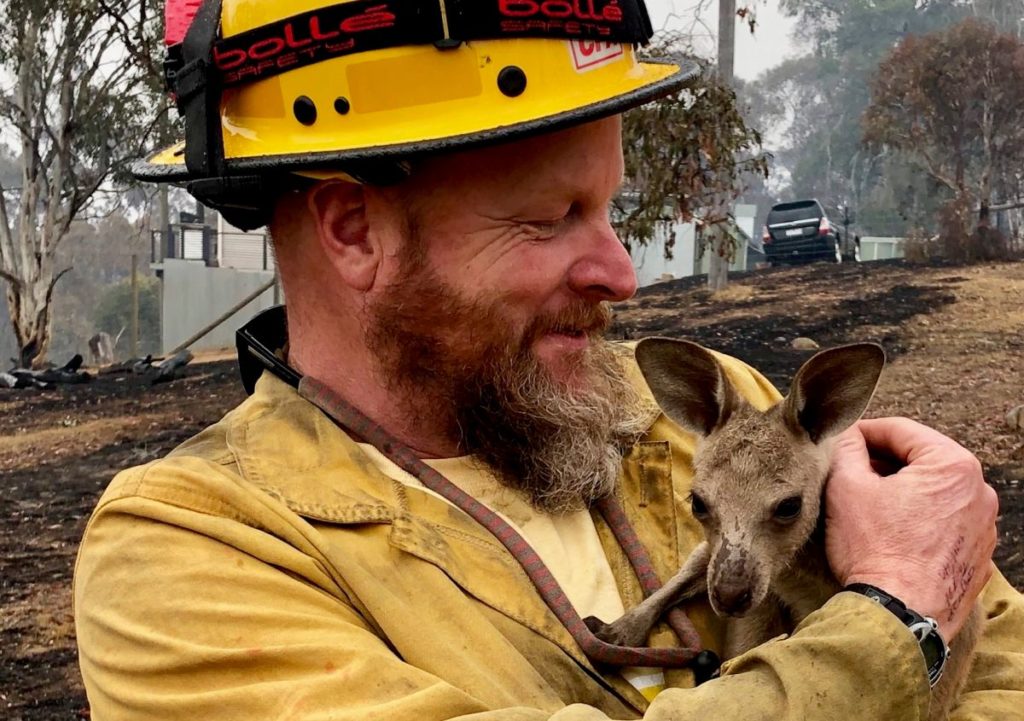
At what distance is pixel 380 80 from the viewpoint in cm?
189

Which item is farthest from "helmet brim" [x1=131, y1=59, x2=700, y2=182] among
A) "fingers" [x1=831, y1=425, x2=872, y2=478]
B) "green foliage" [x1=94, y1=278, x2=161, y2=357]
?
"green foliage" [x1=94, y1=278, x2=161, y2=357]

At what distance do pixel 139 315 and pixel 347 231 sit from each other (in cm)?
2837

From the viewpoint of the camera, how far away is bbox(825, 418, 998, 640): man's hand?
1.67 m

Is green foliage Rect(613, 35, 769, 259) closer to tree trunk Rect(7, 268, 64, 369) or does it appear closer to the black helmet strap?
the black helmet strap

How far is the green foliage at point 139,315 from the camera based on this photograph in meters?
28.4

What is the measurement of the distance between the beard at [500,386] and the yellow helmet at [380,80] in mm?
258

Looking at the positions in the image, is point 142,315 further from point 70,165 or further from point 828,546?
point 828,546

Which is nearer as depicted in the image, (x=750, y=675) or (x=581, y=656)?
(x=750, y=675)

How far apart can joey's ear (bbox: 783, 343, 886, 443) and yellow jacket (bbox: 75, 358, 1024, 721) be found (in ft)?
1.23

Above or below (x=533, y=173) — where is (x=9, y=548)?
below

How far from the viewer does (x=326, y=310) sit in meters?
2.15

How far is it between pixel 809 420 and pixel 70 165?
16.2 metres

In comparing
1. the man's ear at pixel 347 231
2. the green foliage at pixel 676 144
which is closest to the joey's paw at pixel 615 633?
the man's ear at pixel 347 231

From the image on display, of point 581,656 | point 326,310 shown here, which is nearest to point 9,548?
point 326,310
